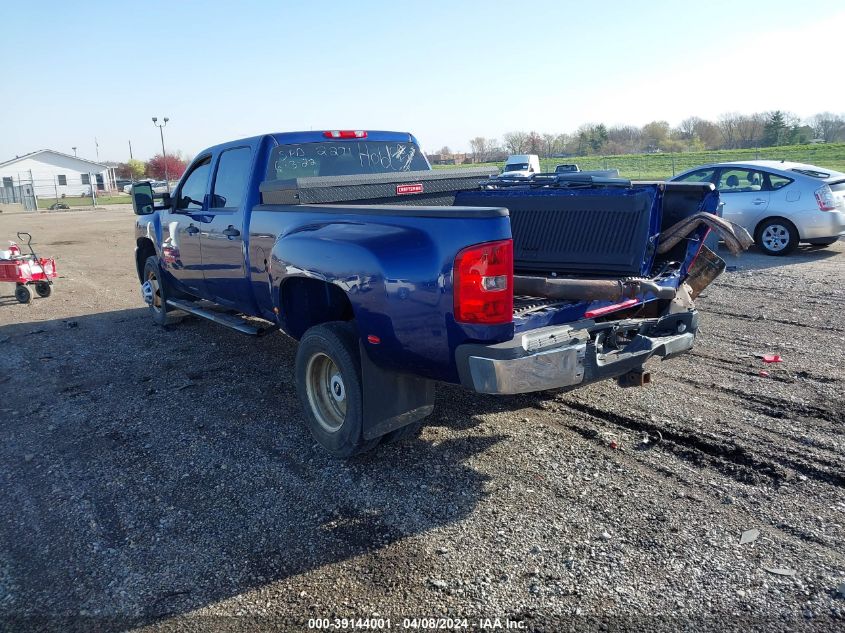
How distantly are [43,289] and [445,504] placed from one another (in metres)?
9.18

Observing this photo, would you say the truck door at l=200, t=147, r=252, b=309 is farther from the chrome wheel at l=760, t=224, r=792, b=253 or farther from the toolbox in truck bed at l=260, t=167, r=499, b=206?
the chrome wheel at l=760, t=224, r=792, b=253

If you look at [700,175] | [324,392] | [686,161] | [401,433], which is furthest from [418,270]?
[686,161]

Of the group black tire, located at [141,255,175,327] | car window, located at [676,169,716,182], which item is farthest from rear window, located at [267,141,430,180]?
car window, located at [676,169,716,182]

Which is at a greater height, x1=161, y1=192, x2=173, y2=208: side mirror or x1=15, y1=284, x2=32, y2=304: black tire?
x1=161, y1=192, x2=173, y2=208: side mirror

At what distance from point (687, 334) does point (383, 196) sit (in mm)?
2428

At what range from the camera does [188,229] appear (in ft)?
21.1

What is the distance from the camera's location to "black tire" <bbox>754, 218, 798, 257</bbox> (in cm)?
1125

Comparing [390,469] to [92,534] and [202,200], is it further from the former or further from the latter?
[202,200]

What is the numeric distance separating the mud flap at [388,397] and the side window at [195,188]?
126 inches

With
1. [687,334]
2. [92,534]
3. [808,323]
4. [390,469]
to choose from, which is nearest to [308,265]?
[390,469]

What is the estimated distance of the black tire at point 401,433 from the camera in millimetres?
4312

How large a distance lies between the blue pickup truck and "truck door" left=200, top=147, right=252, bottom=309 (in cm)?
2

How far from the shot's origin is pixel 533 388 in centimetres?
350

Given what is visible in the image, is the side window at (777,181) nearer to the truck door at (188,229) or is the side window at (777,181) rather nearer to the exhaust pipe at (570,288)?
the exhaust pipe at (570,288)
